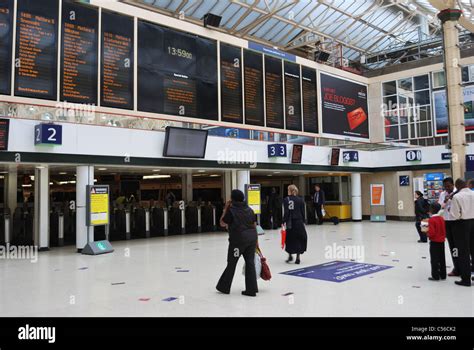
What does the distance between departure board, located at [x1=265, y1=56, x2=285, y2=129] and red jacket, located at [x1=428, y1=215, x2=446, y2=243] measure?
9.18 m

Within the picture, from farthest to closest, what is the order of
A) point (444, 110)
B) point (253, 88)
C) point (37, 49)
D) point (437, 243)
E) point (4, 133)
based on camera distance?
point (444, 110), point (253, 88), point (37, 49), point (4, 133), point (437, 243)

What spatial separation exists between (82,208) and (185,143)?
3257 millimetres

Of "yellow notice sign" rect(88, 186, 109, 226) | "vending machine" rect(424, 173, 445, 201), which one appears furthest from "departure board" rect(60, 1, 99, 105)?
"vending machine" rect(424, 173, 445, 201)

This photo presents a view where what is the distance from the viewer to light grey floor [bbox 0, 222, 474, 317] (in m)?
4.58

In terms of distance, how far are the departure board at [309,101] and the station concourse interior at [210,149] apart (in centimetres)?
7

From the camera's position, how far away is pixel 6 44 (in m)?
9.16

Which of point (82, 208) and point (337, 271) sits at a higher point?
point (82, 208)

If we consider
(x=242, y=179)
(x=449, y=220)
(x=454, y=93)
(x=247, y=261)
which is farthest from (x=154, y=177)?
(x=449, y=220)

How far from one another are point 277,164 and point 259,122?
1.58m

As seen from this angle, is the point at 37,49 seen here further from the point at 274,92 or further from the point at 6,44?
the point at 274,92

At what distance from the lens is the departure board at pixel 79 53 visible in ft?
33.1

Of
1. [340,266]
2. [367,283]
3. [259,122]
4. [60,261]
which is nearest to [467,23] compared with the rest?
[259,122]

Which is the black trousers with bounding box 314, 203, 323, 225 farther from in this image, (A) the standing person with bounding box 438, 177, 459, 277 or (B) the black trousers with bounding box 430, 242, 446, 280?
(B) the black trousers with bounding box 430, 242, 446, 280
